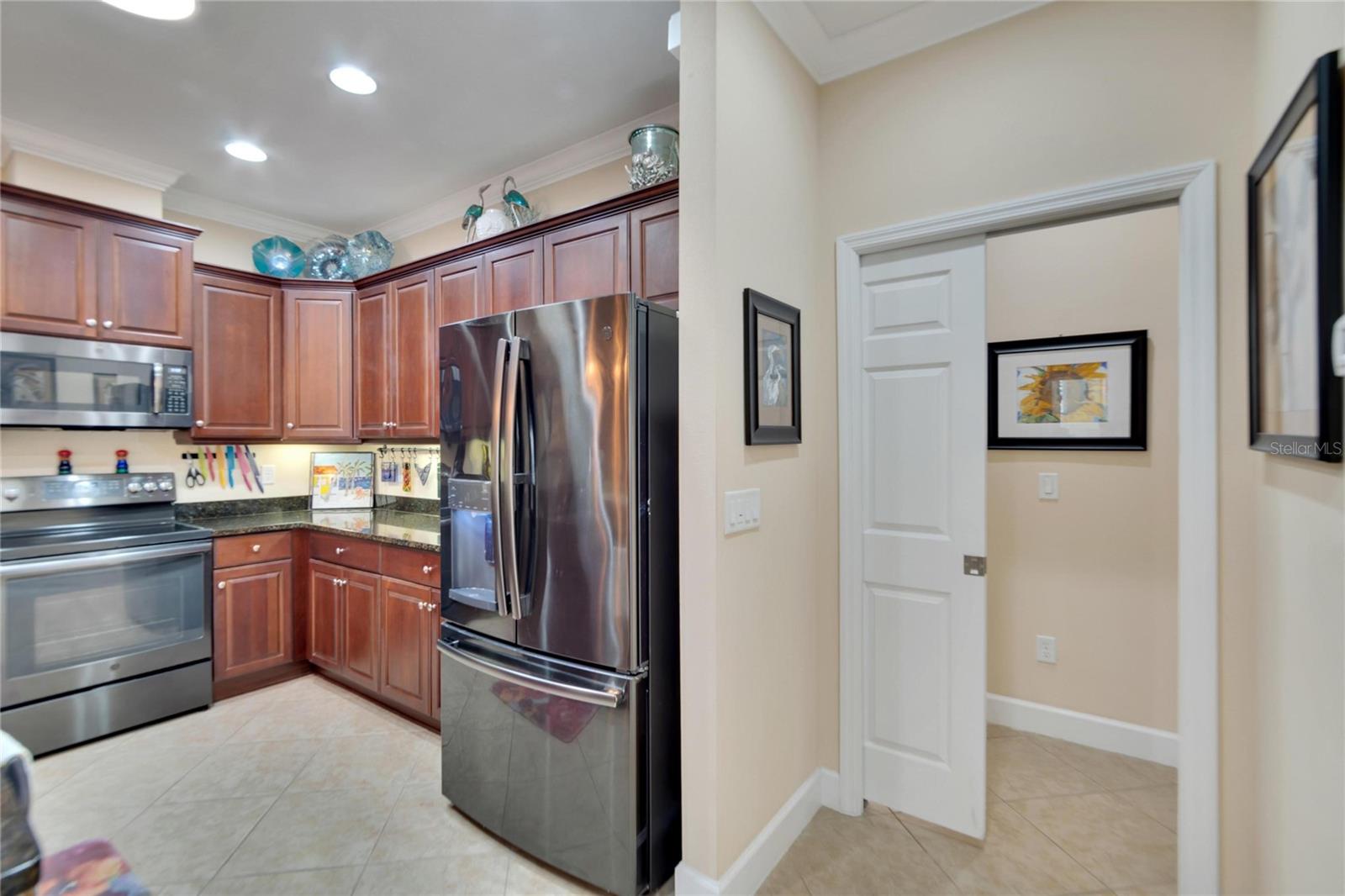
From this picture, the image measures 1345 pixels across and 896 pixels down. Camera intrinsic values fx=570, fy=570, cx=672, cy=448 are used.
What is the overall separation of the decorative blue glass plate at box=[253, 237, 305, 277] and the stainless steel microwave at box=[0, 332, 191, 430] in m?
0.84

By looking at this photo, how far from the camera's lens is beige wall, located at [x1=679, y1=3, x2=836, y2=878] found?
161cm

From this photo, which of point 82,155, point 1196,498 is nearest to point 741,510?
point 1196,498

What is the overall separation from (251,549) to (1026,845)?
3.81m

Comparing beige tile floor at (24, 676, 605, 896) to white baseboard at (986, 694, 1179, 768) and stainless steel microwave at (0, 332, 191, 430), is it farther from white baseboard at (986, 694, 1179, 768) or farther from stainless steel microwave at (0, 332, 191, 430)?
white baseboard at (986, 694, 1179, 768)

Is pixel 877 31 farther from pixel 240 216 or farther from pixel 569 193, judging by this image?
pixel 240 216

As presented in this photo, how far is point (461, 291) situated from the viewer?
3.08 meters

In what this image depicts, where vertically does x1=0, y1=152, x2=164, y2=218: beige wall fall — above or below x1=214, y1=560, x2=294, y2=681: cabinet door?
above

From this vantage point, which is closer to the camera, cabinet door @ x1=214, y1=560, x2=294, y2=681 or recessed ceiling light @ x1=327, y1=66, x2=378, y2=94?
recessed ceiling light @ x1=327, y1=66, x2=378, y2=94

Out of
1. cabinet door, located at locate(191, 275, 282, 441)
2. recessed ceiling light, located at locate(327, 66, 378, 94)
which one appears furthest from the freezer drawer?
cabinet door, located at locate(191, 275, 282, 441)

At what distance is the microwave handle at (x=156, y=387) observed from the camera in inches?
119

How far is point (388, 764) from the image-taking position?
2.46 m

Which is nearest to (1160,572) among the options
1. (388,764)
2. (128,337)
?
(388,764)

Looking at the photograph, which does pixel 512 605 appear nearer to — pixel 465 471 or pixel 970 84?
pixel 465 471

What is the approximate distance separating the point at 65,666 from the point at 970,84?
437 cm
